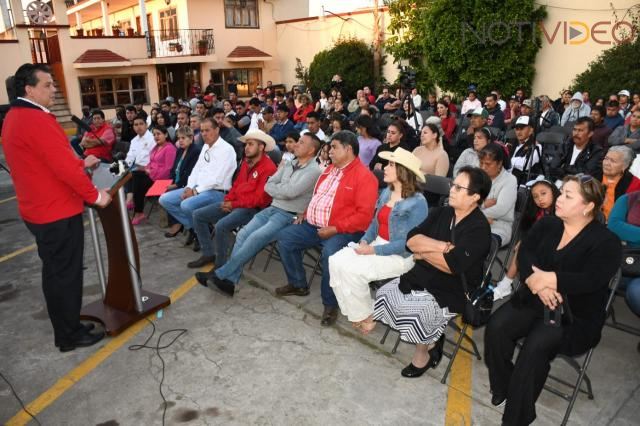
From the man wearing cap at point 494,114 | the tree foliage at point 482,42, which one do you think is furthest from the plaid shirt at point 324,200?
the tree foliage at point 482,42

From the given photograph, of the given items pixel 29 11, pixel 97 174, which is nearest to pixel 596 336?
pixel 97 174

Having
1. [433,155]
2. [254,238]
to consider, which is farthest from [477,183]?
[433,155]

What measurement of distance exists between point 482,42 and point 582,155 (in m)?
10.2

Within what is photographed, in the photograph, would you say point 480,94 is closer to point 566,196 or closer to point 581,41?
point 581,41

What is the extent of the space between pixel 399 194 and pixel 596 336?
171 cm

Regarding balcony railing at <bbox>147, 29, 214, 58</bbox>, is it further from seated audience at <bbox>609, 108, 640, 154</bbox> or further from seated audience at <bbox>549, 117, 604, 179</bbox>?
seated audience at <bbox>549, 117, 604, 179</bbox>

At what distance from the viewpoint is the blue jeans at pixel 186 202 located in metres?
5.79

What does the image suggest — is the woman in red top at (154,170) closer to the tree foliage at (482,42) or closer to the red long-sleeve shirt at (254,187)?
the red long-sleeve shirt at (254,187)

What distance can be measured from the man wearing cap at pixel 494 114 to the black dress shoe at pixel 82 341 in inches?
347

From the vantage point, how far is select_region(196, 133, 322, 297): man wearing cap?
187 inches

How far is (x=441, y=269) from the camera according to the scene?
3348mm

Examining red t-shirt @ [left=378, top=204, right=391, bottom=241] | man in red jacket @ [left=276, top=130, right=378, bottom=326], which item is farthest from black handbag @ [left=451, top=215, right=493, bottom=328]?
man in red jacket @ [left=276, top=130, right=378, bottom=326]

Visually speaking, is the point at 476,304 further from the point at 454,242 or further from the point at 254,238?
the point at 254,238

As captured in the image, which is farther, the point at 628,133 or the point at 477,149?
the point at 628,133
